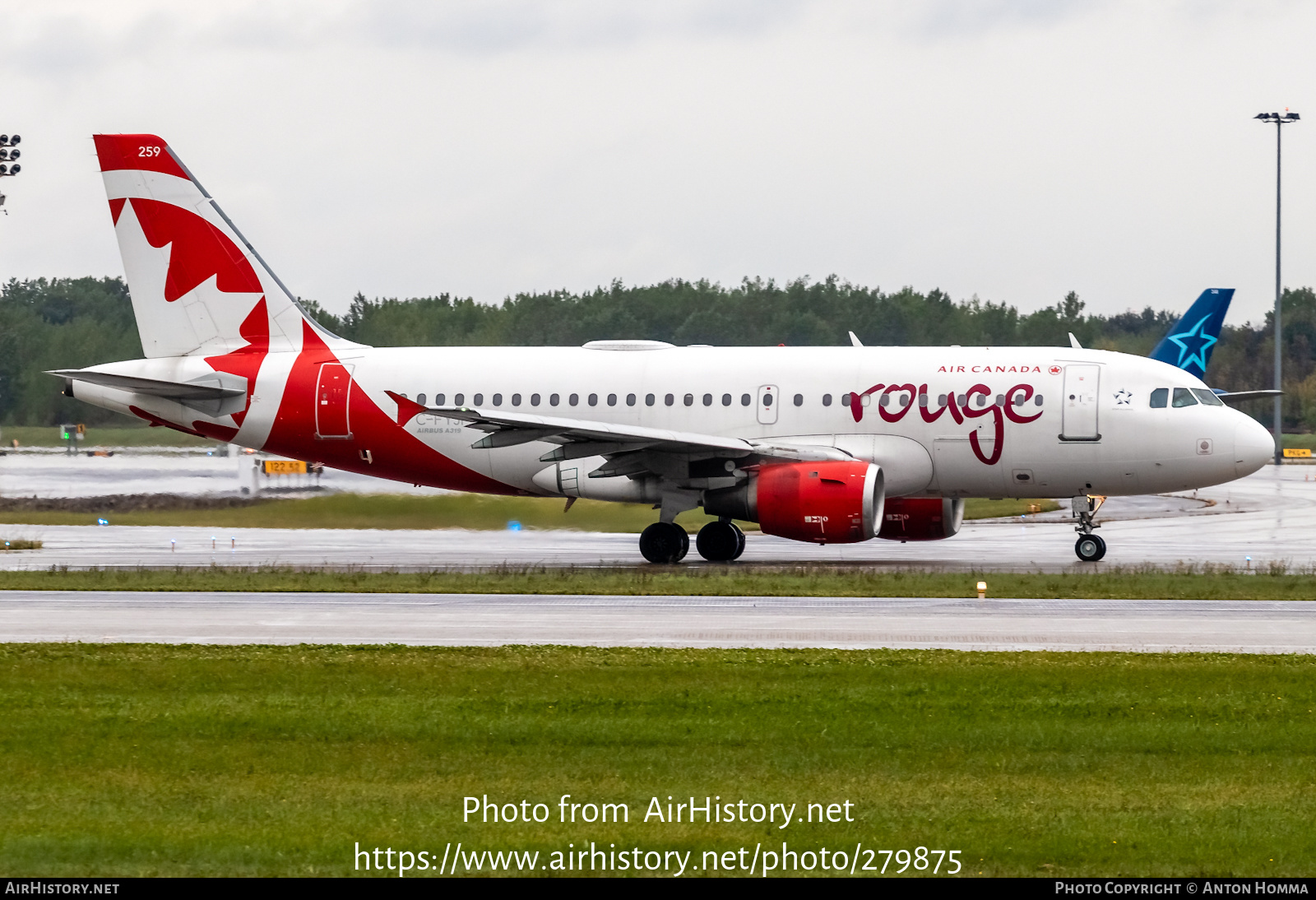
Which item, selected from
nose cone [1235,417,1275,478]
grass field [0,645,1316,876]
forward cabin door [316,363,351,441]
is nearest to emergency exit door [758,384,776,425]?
forward cabin door [316,363,351,441]

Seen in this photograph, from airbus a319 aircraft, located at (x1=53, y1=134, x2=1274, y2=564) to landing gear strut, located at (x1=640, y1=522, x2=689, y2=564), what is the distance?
4 cm

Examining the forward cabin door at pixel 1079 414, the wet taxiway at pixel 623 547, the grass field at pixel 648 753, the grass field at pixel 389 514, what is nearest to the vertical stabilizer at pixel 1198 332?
the wet taxiway at pixel 623 547

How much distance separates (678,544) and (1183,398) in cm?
912

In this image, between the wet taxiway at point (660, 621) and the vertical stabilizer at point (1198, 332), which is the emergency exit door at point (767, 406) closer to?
the wet taxiway at point (660, 621)

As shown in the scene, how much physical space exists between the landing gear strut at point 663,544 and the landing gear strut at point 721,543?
90 centimetres

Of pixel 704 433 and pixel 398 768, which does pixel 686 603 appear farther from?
pixel 398 768

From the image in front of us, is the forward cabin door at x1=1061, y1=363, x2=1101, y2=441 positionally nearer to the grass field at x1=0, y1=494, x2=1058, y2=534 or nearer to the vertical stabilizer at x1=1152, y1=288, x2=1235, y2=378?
the grass field at x1=0, y1=494, x2=1058, y2=534

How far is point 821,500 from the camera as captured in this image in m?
27.5

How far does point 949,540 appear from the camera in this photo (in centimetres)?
3681

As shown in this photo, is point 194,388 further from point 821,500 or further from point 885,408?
point 885,408

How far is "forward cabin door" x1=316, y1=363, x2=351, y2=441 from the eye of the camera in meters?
31.5

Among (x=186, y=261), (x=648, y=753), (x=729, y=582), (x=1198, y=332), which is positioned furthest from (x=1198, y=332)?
(x=648, y=753)

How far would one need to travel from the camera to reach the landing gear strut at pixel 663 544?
29.8 meters
